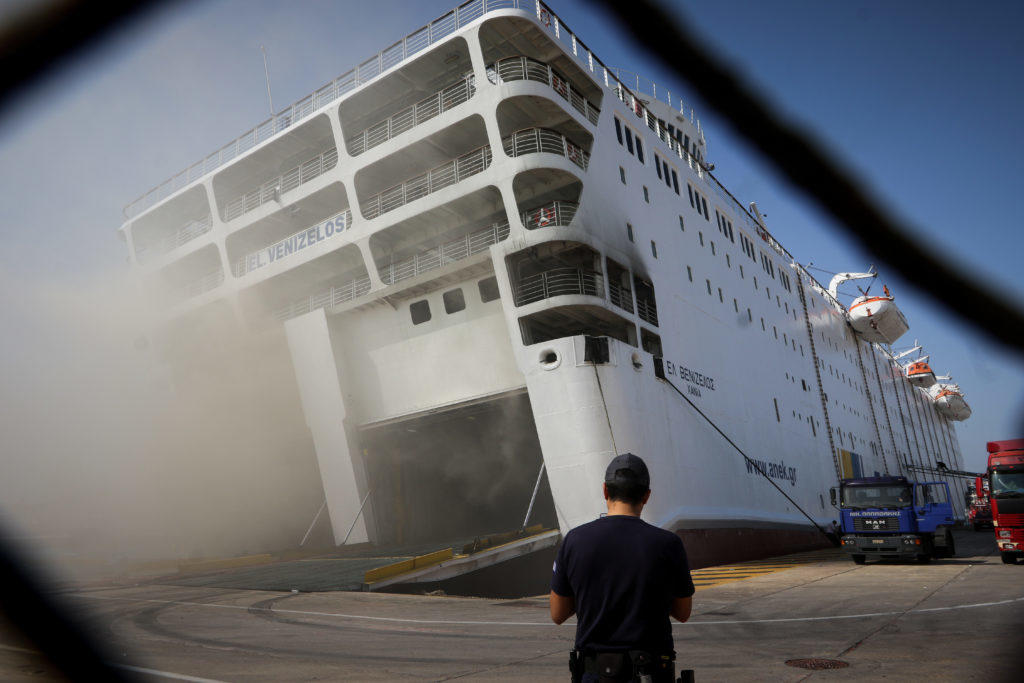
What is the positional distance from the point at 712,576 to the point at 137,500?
20.0m

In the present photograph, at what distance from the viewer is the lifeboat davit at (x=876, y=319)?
43.5m

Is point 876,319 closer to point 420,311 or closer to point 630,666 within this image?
point 420,311

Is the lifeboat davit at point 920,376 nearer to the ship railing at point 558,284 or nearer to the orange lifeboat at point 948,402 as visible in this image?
the orange lifeboat at point 948,402

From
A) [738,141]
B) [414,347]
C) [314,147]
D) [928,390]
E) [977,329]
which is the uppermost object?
[314,147]

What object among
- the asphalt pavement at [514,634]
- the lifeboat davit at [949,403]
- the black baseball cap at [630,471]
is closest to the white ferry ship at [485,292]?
the asphalt pavement at [514,634]

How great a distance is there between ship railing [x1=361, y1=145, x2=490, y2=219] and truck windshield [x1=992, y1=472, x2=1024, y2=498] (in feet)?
45.6

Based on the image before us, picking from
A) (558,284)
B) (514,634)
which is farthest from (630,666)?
(558,284)

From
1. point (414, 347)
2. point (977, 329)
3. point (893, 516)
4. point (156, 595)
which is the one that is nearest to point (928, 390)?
point (893, 516)

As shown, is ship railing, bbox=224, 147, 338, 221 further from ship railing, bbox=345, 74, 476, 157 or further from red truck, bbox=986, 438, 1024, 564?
red truck, bbox=986, 438, 1024, 564

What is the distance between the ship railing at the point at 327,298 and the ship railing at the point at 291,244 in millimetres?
1477

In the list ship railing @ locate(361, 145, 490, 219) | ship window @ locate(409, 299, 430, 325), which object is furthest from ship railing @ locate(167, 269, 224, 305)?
ship window @ locate(409, 299, 430, 325)

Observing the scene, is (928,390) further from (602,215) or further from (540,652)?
(540,652)

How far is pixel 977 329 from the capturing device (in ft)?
3.88

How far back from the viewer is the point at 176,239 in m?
25.4
